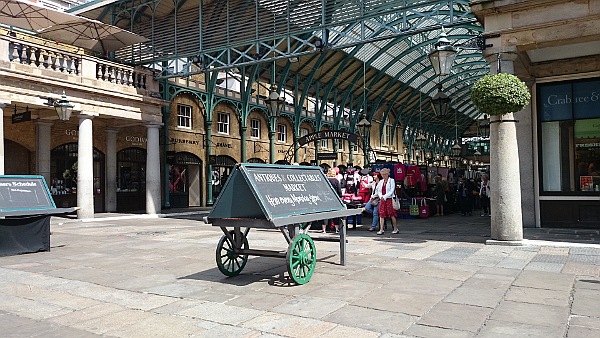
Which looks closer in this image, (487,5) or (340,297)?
(340,297)

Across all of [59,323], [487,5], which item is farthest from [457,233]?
[59,323]

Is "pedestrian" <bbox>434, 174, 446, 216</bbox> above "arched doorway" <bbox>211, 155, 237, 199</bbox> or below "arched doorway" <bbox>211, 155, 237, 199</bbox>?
below

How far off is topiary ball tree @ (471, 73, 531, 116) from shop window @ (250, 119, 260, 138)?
20.8 m

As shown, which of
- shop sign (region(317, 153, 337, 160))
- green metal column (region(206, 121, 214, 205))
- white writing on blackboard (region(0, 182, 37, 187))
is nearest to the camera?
white writing on blackboard (region(0, 182, 37, 187))

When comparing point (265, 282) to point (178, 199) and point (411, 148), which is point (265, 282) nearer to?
point (178, 199)

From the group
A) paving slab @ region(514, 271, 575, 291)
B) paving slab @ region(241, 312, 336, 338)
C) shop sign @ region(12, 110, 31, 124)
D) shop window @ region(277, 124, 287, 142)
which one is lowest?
paving slab @ region(241, 312, 336, 338)

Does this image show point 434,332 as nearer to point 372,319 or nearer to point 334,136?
point 372,319

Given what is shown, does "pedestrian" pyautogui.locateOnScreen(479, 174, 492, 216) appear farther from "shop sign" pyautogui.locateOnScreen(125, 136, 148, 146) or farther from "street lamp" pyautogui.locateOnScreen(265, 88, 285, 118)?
"shop sign" pyautogui.locateOnScreen(125, 136, 148, 146)

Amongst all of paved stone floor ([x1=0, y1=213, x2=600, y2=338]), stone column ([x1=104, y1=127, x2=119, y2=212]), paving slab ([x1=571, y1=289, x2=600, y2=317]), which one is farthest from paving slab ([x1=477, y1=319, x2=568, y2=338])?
stone column ([x1=104, y1=127, x2=119, y2=212])

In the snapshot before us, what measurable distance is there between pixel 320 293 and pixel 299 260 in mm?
642

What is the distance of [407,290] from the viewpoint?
586 cm

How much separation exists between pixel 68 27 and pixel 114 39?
1.91 m

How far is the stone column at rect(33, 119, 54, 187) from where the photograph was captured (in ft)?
61.2

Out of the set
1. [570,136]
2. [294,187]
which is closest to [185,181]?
[570,136]
